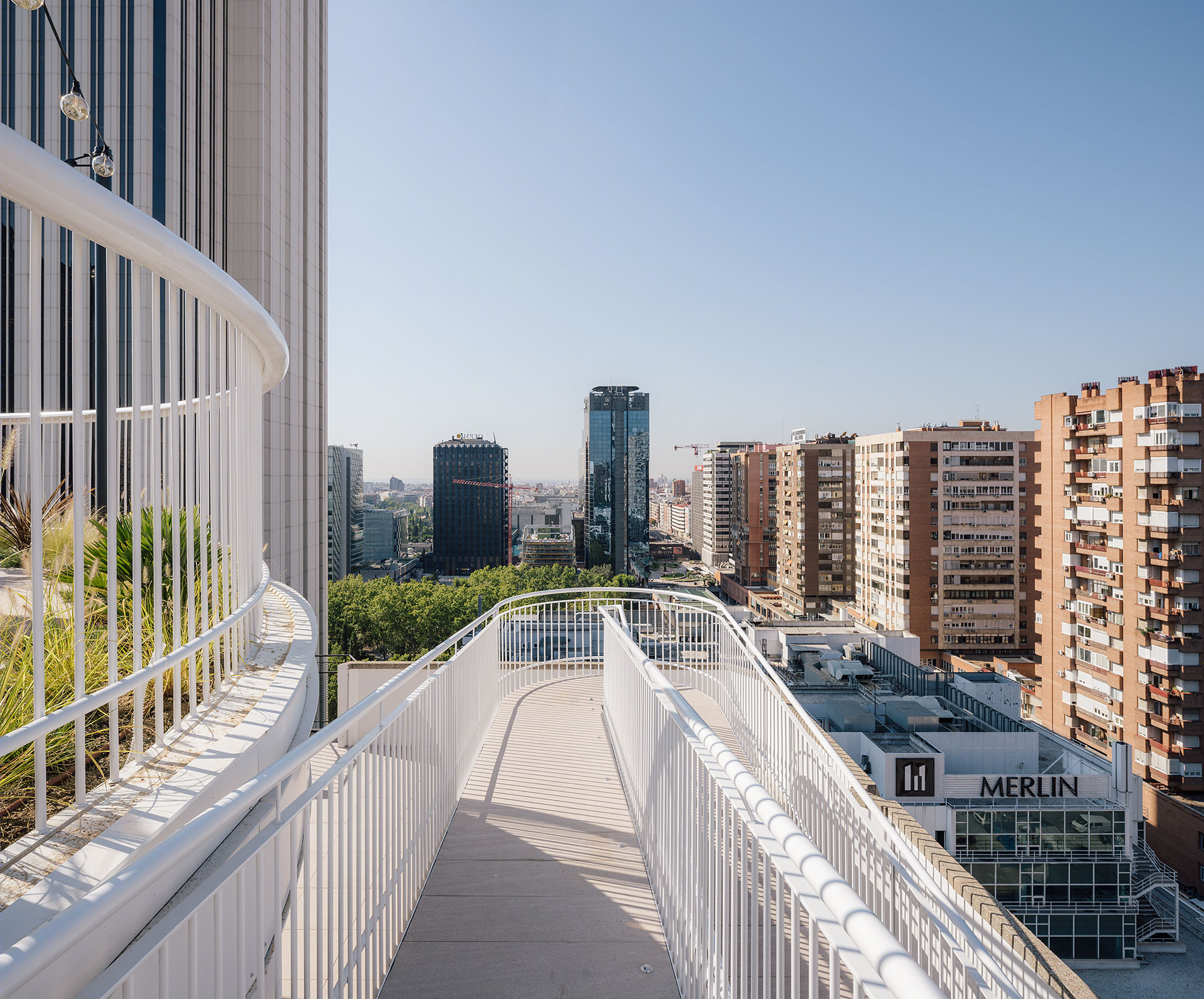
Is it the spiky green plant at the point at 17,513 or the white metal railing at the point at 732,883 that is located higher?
the spiky green plant at the point at 17,513

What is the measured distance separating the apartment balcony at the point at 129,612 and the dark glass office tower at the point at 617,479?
263 feet

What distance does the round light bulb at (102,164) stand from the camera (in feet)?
10.1

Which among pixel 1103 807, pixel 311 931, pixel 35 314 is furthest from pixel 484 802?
pixel 1103 807

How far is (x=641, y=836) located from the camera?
370cm

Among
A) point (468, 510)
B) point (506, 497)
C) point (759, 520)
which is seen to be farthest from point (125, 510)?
point (506, 497)

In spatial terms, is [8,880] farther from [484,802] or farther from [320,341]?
[320,341]

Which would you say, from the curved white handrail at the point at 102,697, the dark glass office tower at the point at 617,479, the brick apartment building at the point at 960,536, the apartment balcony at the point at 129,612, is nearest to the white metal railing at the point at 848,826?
the apartment balcony at the point at 129,612

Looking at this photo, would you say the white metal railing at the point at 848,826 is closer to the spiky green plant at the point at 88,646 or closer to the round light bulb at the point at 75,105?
the spiky green plant at the point at 88,646

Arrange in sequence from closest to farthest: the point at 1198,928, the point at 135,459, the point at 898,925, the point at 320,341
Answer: the point at 135,459
the point at 898,925
the point at 1198,928
the point at 320,341

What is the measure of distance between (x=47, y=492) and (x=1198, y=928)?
2803cm

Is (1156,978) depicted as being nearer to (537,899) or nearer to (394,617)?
(537,899)

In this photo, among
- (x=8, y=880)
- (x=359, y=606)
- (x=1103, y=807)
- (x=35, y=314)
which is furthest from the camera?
(x=359, y=606)

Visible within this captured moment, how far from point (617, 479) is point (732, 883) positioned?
87456 millimetres

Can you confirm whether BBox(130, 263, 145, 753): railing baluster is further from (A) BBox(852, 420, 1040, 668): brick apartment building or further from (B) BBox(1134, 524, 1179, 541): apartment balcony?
(A) BBox(852, 420, 1040, 668): brick apartment building
